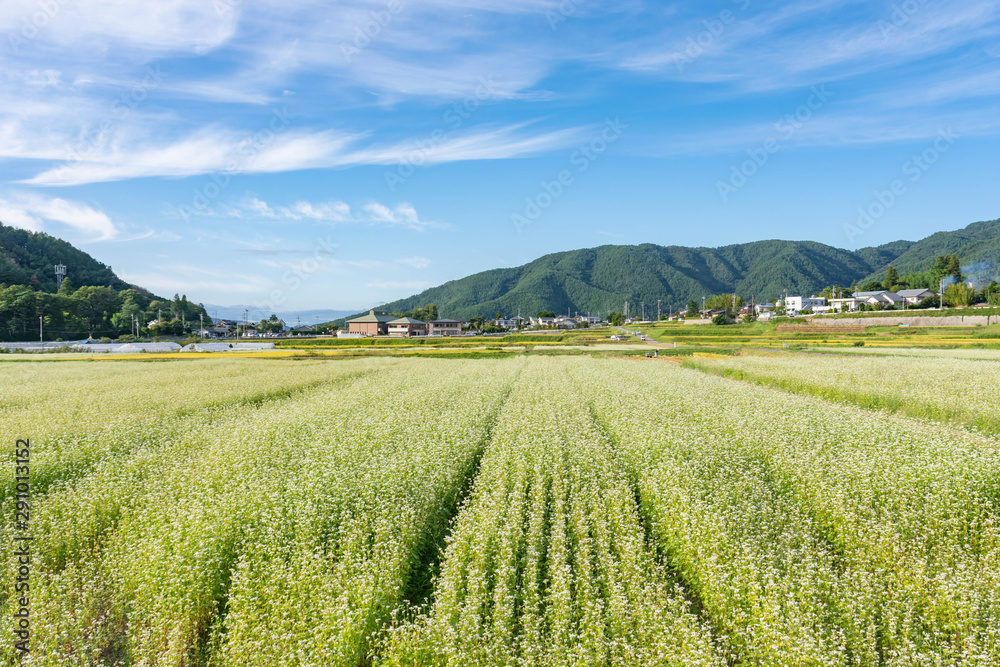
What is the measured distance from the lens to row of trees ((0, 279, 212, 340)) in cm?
8231

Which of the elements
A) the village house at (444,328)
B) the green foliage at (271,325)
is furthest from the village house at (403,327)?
the green foliage at (271,325)

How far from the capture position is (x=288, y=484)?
26.6 feet

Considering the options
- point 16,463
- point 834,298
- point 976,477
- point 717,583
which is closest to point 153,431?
point 16,463

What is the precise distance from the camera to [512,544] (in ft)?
20.7

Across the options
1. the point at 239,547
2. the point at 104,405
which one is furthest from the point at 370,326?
the point at 239,547

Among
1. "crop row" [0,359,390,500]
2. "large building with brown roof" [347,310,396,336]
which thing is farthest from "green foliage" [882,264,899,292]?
"crop row" [0,359,390,500]

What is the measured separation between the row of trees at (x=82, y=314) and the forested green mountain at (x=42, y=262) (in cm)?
795

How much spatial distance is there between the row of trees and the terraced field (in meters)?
97.3

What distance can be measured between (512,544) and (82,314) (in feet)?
435

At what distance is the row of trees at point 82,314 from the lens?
82.3 meters

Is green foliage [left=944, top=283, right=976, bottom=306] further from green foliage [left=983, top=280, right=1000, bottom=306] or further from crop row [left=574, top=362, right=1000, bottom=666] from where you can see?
crop row [left=574, top=362, right=1000, bottom=666]

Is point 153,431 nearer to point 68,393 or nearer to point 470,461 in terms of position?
point 470,461

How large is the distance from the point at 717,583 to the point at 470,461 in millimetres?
5734

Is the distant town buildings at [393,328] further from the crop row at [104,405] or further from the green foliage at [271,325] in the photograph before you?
the crop row at [104,405]
